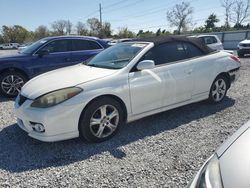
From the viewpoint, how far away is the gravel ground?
2.77 metres

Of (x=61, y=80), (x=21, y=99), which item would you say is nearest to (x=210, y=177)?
(x=61, y=80)

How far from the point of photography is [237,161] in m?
1.51

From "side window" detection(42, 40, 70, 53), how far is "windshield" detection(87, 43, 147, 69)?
2.67 m

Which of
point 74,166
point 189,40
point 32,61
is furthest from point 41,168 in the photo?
point 32,61

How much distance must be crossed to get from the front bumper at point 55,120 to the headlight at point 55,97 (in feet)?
0.24

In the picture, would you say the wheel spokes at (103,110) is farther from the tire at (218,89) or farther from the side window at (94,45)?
the side window at (94,45)

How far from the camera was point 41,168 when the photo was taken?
9.94 feet

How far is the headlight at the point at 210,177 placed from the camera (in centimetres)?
147

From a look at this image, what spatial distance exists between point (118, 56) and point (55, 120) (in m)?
1.70

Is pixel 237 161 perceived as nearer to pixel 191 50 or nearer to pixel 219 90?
pixel 191 50

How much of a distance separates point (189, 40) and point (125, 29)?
230 feet

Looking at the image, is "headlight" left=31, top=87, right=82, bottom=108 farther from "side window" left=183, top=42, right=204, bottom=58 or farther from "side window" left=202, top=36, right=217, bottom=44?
"side window" left=202, top=36, right=217, bottom=44

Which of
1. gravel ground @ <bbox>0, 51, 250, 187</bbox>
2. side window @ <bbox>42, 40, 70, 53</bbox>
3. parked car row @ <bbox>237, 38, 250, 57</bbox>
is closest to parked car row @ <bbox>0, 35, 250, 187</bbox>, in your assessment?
gravel ground @ <bbox>0, 51, 250, 187</bbox>

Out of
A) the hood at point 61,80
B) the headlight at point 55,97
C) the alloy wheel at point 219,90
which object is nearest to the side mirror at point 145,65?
the hood at point 61,80
